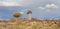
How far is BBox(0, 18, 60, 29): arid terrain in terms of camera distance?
17109mm

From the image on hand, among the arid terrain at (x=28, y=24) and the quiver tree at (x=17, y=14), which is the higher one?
the quiver tree at (x=17, y=14)

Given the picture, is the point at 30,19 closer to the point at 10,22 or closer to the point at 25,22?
the point at 25,22

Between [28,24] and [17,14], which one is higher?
[17,14]

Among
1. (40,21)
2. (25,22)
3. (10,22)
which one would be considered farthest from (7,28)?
(40,21)

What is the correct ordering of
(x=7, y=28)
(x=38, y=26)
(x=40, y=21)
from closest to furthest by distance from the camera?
(x=7, y=28) < (x=38, y=26) < (x=40, y=21)

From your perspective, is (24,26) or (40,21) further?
(40,21)

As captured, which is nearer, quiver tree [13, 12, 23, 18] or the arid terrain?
the arid terrain

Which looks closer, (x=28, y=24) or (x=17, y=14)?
(x=17, y=14)

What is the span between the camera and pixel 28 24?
1855 centimetres

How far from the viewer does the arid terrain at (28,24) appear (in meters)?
17.1

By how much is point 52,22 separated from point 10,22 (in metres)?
4.97

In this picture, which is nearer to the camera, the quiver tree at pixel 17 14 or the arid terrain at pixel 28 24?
the arid terrain at pixel 28 24

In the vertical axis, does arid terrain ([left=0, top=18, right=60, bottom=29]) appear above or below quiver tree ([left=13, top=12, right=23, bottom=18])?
below

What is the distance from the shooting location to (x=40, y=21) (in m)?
19.3
